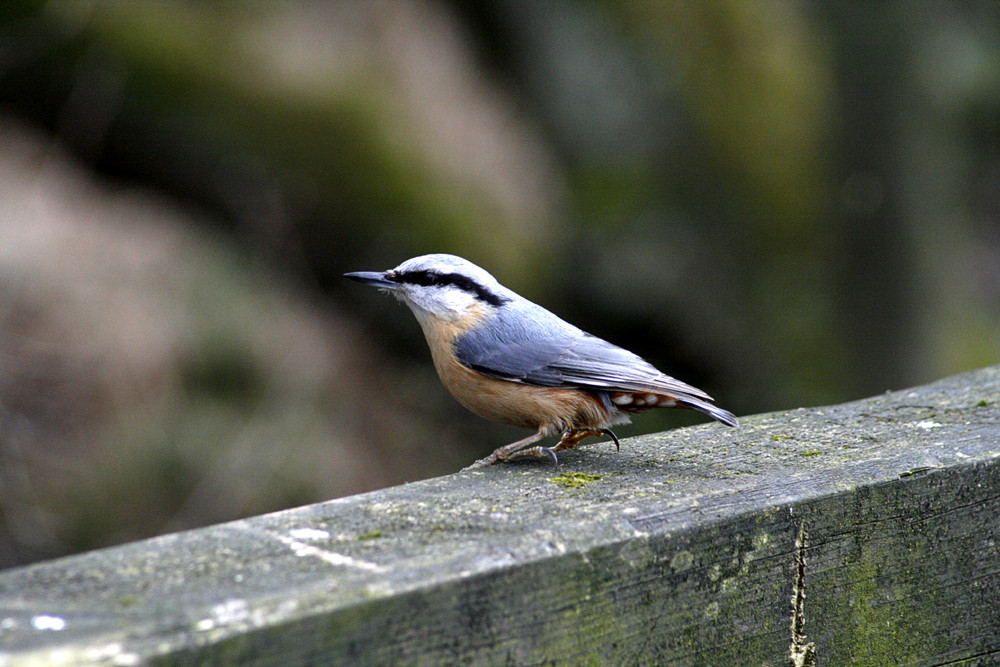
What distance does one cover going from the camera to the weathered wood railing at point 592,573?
45.8 inches

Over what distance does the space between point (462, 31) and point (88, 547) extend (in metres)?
4.11

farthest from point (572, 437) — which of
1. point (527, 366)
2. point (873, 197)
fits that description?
point (873, 197)

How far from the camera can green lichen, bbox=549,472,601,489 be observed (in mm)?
1792

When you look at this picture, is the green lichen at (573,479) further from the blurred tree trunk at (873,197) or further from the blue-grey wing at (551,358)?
the blurred tree trunk at (873,197)

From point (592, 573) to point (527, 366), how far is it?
138 centimetres

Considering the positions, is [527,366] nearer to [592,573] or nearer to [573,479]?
[573,479]

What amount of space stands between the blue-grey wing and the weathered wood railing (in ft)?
2.19

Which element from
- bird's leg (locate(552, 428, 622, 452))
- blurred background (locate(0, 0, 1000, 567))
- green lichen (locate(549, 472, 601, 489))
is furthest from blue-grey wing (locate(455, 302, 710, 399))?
blurred background (locate(0, 0, 1000, 567))

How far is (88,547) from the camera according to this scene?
5.36 metres

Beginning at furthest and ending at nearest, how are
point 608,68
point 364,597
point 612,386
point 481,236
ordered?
point 608,68 < point 481,236 < point 612,386 < point 364,597

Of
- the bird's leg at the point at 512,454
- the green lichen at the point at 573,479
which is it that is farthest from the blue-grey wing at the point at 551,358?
the green lichen at the point at 573,479

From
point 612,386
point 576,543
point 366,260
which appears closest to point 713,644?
point 576,543

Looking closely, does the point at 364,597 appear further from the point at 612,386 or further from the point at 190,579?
the point at 612,386

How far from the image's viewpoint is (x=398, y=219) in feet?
18.2
